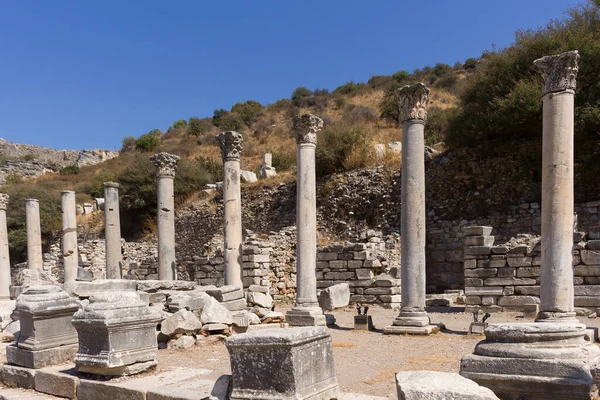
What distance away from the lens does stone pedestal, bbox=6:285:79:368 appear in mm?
7168

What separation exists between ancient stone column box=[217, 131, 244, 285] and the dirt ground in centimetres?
437

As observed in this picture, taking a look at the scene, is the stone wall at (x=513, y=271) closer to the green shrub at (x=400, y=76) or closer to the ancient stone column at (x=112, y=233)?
the ancient stone column at (x=112, y=233)

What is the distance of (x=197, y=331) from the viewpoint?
372 inches

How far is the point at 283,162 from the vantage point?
32938 mm

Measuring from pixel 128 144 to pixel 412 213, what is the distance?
51.1 meters

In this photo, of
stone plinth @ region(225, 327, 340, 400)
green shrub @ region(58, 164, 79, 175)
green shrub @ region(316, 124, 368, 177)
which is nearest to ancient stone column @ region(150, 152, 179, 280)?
green shrub @ region(316, 124, 368, 177)

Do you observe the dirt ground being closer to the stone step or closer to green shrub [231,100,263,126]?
the stone step

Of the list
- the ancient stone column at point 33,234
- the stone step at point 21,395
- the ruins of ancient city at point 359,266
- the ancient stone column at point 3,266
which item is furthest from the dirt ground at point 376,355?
the ancient stone column at point 33,234

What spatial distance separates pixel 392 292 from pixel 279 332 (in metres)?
10.9

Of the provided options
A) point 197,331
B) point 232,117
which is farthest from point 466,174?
point 232,117

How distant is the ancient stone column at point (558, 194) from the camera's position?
27.6 ft

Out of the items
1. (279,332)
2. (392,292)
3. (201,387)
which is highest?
(279,332)

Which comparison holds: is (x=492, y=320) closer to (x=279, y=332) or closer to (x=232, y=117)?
(x=279, y=332)

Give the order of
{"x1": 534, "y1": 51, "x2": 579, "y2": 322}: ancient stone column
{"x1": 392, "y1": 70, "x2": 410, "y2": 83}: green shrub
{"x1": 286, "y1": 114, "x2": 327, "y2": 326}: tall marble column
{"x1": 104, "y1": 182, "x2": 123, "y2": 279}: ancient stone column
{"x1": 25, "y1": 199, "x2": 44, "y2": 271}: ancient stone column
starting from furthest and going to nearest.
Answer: {"x1": 392, "y1": 70, "x2": 410, "y2": 83}: green shrub
{"x1": 25, "y1": 199, "x2": 44, "y2": 271}: ancient stone column
{"x1": 104, "y1": 182, "x2": 123, "y2": 279}: ancient stone column
{"x1": 286, "y1": 114, "x2": 327, "y2": 326}: tall marble column
{"x1": 534, "y1": 51, "x2": 579, "y2": 322}: ancient stone column
